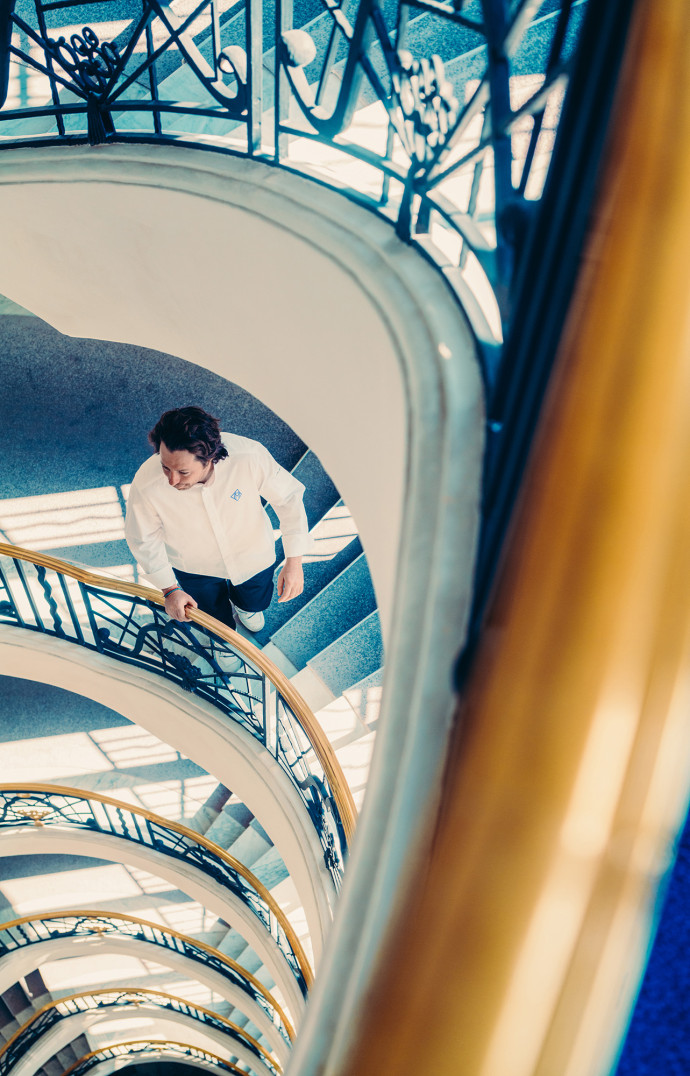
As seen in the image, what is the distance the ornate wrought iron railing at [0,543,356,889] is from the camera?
4.20 metres

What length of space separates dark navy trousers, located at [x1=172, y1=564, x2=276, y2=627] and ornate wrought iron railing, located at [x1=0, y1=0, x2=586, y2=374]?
2238 mm

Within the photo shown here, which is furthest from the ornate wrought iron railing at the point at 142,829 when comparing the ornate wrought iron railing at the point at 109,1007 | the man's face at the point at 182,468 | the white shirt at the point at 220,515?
the ornate wrought iron railing at the point at 109,1007

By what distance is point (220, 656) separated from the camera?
15.7 feet

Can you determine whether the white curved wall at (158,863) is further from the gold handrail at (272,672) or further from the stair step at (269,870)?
the gold handrail at (272,672)

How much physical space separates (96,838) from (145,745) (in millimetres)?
1284

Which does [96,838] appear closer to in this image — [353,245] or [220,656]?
[220,656]

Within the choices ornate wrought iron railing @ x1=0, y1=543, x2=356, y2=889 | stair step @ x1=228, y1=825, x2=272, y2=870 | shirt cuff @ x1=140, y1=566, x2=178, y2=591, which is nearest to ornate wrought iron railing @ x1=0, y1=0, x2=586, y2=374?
shirt cuff @ x1=140, y1=566, x2=178, y2=591

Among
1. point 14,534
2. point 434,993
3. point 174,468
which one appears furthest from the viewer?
point 14,534

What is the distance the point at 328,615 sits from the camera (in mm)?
4895

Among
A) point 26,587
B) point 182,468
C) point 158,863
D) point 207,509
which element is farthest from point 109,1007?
Result: point 182,468

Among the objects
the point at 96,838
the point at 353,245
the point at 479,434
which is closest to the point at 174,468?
the point at 353,245

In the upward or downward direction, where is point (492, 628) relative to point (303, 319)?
downward

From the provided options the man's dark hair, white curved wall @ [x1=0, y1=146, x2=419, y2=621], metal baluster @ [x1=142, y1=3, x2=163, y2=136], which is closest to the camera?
white curved wall @ [x1=0, y1=146, x2=419, y2=621]

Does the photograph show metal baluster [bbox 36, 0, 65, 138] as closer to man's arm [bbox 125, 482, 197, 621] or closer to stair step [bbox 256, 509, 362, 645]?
man's arm [bbox 125, 482, 197, 621]
